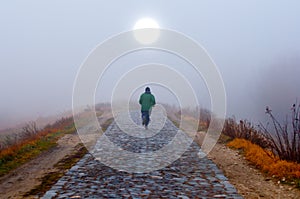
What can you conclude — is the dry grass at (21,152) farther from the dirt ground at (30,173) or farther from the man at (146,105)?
the man at (146,105)

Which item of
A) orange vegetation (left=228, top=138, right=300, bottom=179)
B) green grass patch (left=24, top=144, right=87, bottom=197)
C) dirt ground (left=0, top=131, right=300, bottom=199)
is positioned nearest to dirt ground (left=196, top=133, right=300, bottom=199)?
dirt ground (left=0, top=131, right=300, bottom=199)

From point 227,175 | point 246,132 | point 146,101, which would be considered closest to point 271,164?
point 227,175

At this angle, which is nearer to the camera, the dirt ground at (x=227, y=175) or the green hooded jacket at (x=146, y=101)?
the dirt ground at (x=227, y=175)

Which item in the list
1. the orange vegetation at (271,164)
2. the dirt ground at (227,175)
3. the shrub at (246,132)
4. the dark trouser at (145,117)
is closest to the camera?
the dirt ground at (227,175)

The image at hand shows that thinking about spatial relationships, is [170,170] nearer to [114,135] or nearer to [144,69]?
[114,135]

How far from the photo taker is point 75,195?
631 cm

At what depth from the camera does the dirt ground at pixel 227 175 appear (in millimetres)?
6965

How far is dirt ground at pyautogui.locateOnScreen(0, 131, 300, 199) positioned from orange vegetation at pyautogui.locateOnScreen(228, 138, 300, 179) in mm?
238

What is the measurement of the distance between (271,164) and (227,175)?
132cm

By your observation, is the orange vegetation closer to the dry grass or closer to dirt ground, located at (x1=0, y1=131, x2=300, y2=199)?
dirt ground, located at (x1=0, y1=131, x2=300, y2=199)

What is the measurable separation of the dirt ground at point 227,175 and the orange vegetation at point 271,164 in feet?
0.78

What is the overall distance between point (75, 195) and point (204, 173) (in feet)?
11.5

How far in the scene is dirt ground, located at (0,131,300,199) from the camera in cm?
696

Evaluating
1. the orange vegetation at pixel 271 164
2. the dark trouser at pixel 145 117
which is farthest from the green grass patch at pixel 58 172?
the dark trouser at pixel 145 117
